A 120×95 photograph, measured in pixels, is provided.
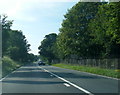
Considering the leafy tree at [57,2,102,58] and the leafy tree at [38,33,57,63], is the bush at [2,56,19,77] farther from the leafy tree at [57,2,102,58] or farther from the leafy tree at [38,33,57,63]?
the leafy tree at [38,33,57,63]

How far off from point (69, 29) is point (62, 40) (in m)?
3.28

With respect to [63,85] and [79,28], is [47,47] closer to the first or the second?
[79,28]

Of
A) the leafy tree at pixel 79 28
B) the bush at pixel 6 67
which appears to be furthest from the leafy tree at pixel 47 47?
the leafy tree at pixel 79 28

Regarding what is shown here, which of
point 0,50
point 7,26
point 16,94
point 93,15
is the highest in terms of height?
point 93,15

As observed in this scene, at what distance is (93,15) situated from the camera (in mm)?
62094

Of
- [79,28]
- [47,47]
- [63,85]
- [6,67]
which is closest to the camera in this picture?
[63,85]

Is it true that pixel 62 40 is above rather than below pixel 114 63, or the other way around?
above

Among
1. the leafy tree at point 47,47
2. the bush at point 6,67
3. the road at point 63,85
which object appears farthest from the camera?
the leafy tree at point 47,47

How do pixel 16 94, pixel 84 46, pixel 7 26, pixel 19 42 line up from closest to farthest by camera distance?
pixel 16 94 → pixel 7 26 → pixel 84 46 → pixel 19 42

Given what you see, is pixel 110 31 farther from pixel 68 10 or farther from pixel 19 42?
pixel 19 42

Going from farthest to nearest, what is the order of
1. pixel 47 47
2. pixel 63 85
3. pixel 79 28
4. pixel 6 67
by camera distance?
pixel 47 47, pixel 79 28, pixel 6 67, pixel 63 85

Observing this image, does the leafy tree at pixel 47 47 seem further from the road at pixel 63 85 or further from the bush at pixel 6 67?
the road at pixel 63 85

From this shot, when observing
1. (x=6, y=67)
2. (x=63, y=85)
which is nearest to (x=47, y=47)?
(x=6, y=67)

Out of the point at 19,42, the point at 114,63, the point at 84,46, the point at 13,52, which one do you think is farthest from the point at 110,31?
the point at 19,42
